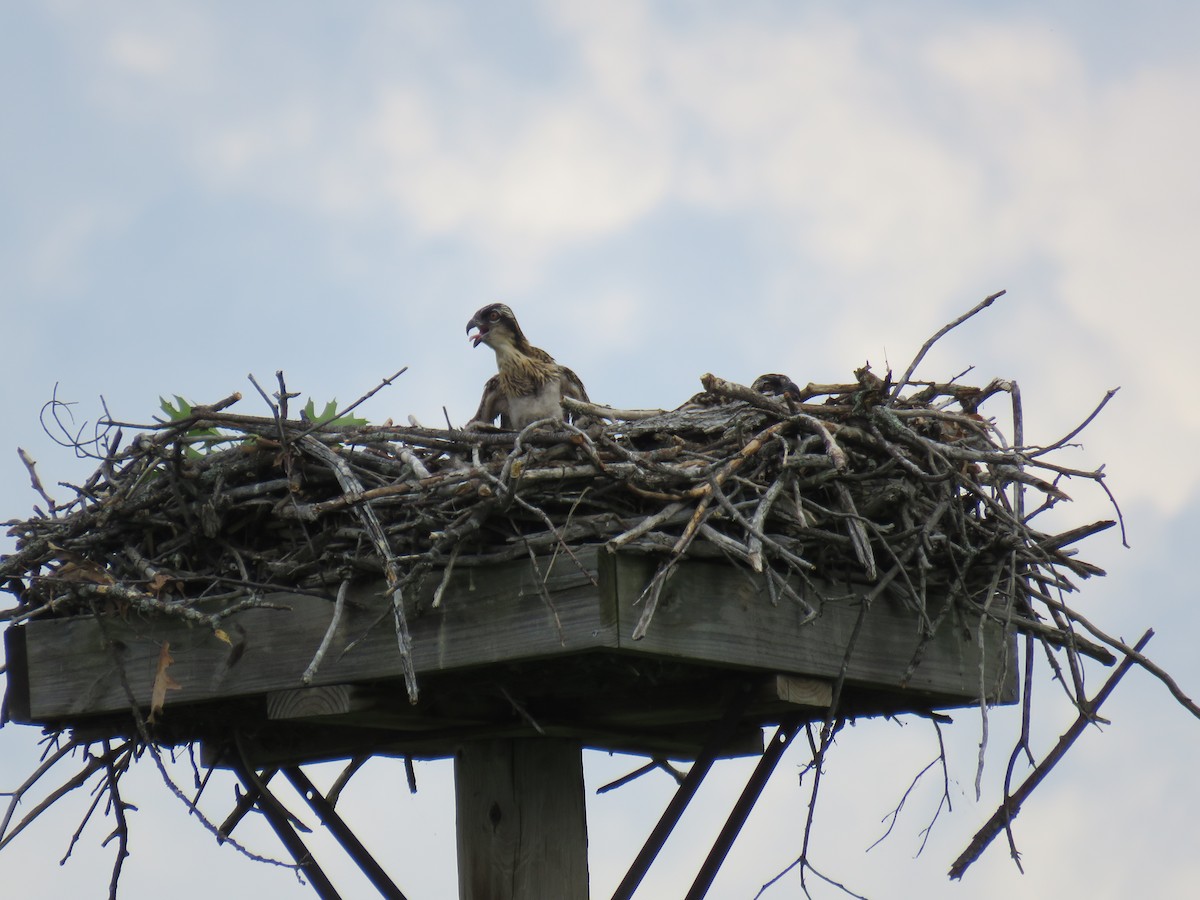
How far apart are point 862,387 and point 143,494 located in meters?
2.10

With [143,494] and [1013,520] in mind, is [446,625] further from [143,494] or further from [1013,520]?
[1013,520]

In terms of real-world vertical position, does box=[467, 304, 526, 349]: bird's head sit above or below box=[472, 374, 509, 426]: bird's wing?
above

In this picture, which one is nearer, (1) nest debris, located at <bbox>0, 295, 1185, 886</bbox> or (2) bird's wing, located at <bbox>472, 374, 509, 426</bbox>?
(1) nest debris, located at <bbox>0, 295, 1185, 886</bbox>

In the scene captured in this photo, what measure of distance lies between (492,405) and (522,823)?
2.27 m

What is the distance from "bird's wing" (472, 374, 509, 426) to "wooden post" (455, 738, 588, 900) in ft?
6.60

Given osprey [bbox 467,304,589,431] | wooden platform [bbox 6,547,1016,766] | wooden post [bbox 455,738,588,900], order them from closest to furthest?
wooden platform [bbox 6,547,1016,766] < wooden post [bbox 455,738,588,900] < osprey [bbox 467,304,589,431]

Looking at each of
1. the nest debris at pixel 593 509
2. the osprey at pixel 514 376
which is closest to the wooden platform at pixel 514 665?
the nest debris at pixel 593 509

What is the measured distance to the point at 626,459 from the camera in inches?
178

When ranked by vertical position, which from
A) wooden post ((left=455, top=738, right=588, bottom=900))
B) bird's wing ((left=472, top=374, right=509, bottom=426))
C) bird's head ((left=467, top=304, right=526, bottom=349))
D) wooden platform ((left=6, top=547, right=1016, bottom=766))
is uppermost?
bird's head ((left=467, top=304, right=526, bottom=349))

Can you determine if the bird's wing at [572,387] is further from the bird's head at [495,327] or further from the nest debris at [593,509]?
the nest debris at [593,509]

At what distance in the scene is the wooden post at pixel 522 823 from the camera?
16.7ft

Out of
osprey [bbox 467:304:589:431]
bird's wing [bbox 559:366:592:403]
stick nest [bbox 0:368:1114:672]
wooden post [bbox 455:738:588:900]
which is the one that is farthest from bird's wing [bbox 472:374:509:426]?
wooden post [bbox 455:738:588:900]

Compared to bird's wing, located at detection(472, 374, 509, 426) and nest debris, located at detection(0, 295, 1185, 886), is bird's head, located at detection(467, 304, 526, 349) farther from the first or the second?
nest debris, located at detection(0, 295, 1185, 886)

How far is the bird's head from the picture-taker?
22.9ft
